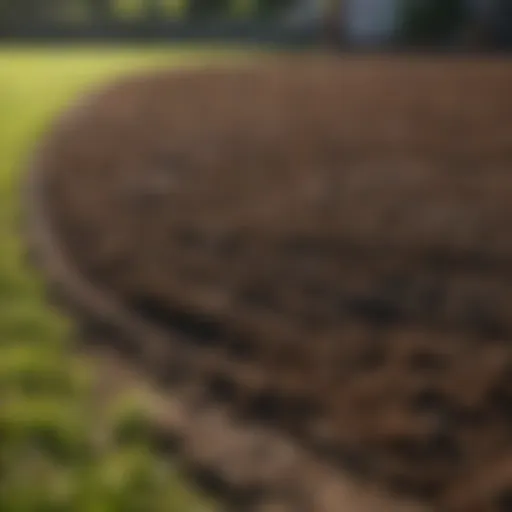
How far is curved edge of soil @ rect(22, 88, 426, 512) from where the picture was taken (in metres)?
0.75

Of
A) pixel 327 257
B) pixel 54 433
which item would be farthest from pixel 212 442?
pixel 327 257

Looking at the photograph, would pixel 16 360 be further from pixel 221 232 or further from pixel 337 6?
pixel 337 6

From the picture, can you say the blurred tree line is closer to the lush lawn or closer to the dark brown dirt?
the dark brown dirt

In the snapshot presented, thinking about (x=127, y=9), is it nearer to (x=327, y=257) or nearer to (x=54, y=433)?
(x=327, y=257)

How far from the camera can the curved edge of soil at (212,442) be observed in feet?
2.47

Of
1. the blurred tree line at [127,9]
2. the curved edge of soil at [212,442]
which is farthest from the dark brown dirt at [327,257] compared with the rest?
the blurred tree line at [127,9]

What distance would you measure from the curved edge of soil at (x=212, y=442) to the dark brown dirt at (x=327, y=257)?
0.9 inches

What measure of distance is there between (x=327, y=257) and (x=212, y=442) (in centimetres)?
45

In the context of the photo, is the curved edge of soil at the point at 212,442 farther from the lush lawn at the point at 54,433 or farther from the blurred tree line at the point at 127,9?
the blurred tree line at the point at 127,9

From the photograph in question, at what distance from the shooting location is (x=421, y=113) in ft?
6.57

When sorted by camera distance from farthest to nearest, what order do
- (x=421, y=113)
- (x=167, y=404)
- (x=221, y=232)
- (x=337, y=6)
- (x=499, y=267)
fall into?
(x=337, y=6) → (x=421, y=113) → (x=221, y=232) → (x=499, y=267) → (x=167, y=404)

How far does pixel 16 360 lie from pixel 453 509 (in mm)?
453

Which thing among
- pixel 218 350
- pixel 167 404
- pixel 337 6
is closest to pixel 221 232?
pixel 218 350

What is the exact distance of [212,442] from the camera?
82cm
